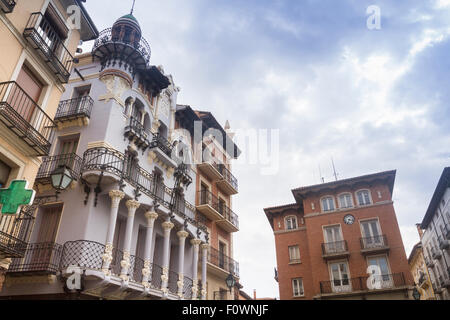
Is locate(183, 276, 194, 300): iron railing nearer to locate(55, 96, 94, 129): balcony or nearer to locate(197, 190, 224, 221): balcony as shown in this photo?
locate(197, 190, 224, 221): balcony

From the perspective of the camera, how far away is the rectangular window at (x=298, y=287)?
104 feet

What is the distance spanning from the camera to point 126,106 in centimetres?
1800

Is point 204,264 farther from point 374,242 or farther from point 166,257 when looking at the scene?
point 374,242

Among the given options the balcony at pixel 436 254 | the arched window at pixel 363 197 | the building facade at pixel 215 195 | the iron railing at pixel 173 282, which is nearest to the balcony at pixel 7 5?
the iron railing at pixel 173 282

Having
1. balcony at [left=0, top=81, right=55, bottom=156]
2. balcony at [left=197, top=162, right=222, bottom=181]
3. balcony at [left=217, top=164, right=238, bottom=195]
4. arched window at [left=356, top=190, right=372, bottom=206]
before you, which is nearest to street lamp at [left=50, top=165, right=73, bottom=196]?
balcony at [left=0, top=81, right=55, bottom=156]

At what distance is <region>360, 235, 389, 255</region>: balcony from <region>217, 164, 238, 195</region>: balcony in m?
12.2

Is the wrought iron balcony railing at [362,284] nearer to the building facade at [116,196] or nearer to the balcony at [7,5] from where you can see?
the building facade at [116,196]

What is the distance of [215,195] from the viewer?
25297mm

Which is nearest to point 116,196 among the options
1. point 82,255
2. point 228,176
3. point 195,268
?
point 82,255

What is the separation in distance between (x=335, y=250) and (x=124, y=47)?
23807 mm

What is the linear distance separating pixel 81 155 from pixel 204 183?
10377mm

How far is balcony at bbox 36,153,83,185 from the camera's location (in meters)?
14.5

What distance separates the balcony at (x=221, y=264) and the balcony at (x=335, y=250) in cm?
1003
